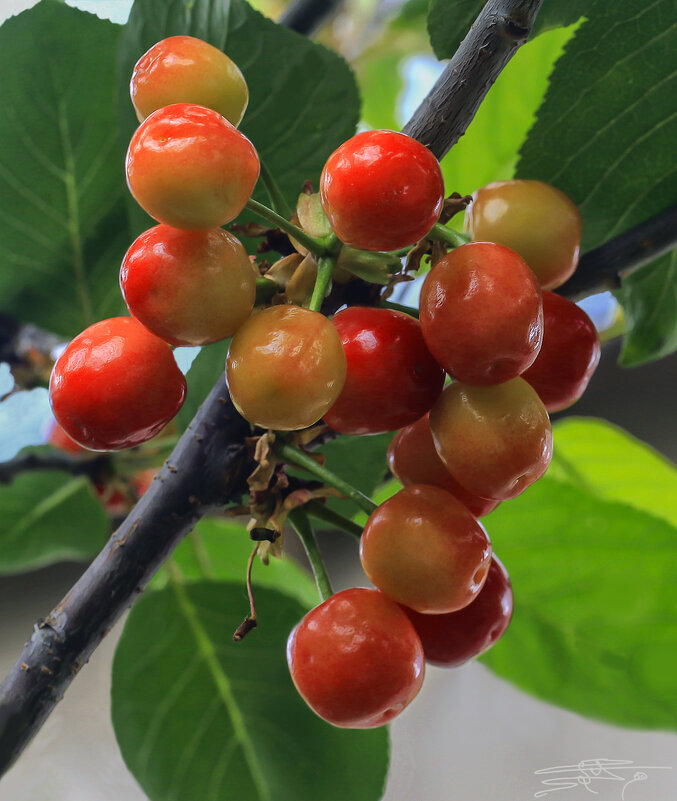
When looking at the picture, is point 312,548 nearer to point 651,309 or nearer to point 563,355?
point 563,355

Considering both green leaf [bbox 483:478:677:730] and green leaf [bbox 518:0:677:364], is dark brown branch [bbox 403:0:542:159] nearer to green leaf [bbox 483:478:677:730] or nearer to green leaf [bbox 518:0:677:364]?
green leaf [bbox 518:0:677:364]

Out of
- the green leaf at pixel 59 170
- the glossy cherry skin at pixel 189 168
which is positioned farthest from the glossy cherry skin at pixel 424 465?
the green leaf at pixel 59 170

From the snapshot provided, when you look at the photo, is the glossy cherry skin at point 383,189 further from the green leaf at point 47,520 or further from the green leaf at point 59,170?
the green leaf at point 47,520

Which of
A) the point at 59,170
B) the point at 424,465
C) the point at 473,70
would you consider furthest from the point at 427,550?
the point at 59,170

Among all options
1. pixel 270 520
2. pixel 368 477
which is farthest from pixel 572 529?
pixel 270 520

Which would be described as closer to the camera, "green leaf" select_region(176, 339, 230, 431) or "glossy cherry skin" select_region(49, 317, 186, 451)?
"glossy cherry skin" select_region(49, 317, 186, 451)

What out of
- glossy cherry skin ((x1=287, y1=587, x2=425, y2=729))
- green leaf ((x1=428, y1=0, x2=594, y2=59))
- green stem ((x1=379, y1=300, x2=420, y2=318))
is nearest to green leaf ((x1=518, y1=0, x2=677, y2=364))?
green leaf ((x1=428, y1=0, x2=594, y2=59))
